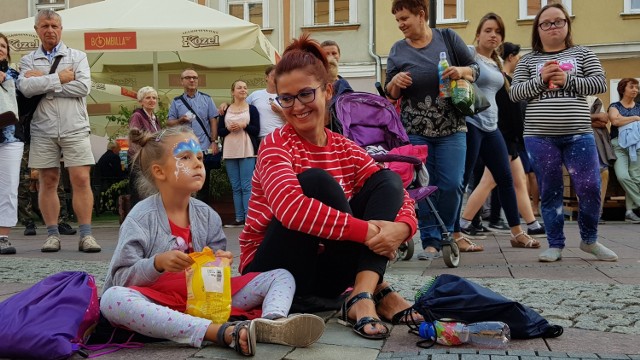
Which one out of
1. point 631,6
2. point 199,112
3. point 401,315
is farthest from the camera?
point 631,6

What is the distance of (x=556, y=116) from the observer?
221 inches

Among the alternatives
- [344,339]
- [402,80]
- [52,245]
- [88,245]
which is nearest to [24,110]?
[52,245]

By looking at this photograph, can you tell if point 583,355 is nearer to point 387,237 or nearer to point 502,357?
point 502,357

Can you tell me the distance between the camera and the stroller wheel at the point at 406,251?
19.9ft

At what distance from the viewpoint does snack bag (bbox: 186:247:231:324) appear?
9.86 ft

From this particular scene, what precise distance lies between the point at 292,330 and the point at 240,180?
7.45m

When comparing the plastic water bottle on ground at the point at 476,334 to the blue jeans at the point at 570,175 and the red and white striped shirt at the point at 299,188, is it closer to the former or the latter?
the red and white striped shirt at the point at 299,188

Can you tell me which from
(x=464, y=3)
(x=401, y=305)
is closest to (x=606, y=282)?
(x=401, y=305)

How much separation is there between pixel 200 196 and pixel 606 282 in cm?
717

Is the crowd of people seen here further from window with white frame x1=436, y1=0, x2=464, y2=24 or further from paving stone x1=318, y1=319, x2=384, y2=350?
window with white frame x1=436, y1=0, x2=464, y2=24

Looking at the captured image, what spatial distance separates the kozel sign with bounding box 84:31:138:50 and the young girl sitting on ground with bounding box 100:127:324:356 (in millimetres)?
7630

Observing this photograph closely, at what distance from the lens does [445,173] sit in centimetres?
606

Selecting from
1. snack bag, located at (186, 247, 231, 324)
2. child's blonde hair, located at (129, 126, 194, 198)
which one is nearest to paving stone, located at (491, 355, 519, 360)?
snack bag, located at (186, 247, 231, 324)

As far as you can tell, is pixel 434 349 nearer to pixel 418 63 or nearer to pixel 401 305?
pixel 401 305
